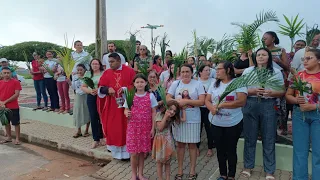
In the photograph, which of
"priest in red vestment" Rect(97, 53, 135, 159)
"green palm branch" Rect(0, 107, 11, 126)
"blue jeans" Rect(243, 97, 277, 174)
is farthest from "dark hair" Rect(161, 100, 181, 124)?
"green palm branch" Rect(0, 107, 11, 126)

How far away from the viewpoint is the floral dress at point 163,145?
428 centimetres

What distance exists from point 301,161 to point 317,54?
141 centimetres

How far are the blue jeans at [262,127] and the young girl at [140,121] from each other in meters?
1.40

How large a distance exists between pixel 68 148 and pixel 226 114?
162 inches

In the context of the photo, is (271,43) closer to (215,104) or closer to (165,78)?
(215,104)

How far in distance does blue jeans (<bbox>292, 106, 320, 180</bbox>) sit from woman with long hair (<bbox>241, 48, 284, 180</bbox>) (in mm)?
349

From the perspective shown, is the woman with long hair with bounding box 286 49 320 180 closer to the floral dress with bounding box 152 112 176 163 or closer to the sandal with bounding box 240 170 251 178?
the sandal with bounding box 240 170 251 178

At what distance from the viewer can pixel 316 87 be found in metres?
3.83

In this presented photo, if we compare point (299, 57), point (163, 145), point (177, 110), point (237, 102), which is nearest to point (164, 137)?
point (163, 145)

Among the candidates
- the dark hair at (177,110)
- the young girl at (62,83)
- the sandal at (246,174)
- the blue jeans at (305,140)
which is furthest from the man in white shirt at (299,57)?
the young girl at (62,83)

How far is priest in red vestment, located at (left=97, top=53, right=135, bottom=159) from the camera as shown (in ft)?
18.1

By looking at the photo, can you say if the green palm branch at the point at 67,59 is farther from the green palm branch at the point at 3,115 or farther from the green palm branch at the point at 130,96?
the green palm branch at the point at 130,96

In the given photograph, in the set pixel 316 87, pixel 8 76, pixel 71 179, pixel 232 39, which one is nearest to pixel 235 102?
pixel 316 87

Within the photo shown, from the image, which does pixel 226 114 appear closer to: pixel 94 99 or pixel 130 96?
pixel 130 96
